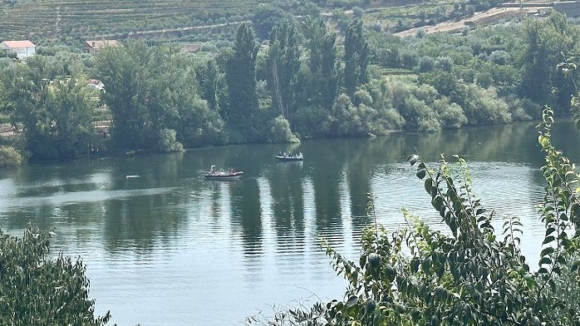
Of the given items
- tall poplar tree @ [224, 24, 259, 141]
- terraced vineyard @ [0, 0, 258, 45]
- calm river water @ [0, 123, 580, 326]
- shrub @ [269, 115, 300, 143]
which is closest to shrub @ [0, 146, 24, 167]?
calm river water @ [0, 123, 580, 326]

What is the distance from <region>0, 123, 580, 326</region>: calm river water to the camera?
35.4 metres

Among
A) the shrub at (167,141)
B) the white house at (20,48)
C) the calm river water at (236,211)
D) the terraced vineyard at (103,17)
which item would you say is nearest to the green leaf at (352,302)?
the calm river water at (236,211)

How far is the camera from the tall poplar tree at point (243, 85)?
71625 mm

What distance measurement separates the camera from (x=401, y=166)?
5881cm

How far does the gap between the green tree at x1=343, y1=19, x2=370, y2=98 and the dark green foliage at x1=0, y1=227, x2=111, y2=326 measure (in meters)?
48.1

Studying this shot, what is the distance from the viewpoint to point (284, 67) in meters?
72.5

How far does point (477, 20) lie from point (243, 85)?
122ft

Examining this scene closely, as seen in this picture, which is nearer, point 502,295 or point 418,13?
point 502,295

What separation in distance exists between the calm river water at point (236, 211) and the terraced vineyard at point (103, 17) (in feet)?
112

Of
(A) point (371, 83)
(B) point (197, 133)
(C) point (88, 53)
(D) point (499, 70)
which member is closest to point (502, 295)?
(B) point (197, 133)

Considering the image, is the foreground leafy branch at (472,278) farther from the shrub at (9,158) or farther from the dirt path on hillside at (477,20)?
the dirt path on hillside at (477,20)

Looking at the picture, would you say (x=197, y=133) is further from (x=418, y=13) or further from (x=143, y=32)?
(x=418, y=13)

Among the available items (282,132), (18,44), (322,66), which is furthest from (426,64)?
(18,44)

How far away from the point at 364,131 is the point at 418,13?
3546cm
